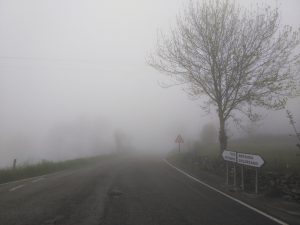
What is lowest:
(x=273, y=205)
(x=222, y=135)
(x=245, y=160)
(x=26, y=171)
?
(x=26, y=171)

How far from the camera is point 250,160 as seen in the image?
45.4 ft

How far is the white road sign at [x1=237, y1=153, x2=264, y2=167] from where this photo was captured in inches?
515

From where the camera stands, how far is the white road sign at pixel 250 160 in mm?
13078

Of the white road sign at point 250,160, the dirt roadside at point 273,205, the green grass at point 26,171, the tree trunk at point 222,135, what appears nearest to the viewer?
the dirt roadside at point 273,205

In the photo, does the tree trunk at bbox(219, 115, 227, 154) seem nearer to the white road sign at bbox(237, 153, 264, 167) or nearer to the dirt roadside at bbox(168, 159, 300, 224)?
the white road sign at bbox(237, 153, 264, 167)

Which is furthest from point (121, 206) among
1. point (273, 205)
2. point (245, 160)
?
point (245, 160)

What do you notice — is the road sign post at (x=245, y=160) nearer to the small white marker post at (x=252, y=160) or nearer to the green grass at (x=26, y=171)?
the small white marker post at (x=252, y=160)

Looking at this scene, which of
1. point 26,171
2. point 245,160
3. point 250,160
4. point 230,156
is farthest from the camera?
point 26,171

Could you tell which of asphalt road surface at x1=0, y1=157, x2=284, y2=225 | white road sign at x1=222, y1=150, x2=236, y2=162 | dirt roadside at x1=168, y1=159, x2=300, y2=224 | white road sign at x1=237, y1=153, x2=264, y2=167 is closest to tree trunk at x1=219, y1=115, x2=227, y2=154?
white road sign at x1=222, y1=150, x2=236, y2=162

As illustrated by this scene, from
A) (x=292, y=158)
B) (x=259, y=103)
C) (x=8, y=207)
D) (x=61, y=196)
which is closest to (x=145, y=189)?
(x=61, y=196)

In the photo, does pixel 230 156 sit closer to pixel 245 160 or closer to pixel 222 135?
pixel 245 160

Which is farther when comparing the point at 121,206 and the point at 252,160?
Result: the point at 252,160

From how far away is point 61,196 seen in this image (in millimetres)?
11398

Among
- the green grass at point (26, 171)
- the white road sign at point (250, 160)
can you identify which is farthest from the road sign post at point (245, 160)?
the green grass at point (26, 171)
